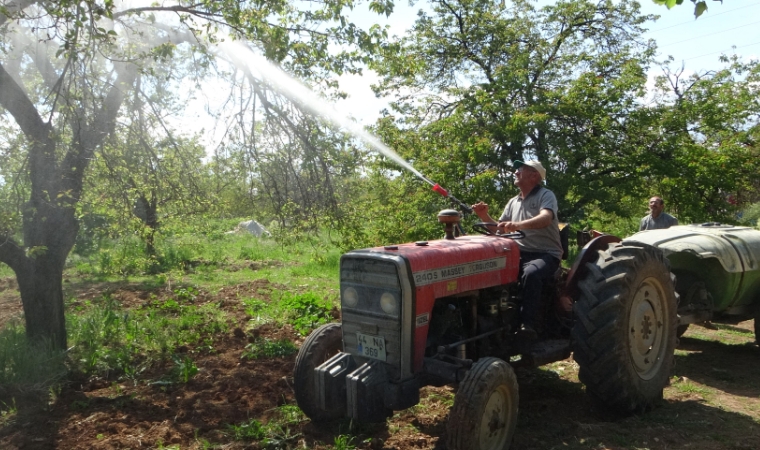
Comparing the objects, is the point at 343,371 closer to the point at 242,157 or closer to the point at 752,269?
the point at 242,157

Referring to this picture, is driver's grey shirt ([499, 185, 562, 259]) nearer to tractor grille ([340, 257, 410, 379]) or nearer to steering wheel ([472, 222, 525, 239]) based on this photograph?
steering wheel ([472, 222, 525, 239])

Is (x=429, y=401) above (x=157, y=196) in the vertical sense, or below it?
below

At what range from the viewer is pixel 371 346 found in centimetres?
419

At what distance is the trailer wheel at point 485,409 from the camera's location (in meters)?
3.69

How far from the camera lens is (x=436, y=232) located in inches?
456

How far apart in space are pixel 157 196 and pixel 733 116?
37.2 ft

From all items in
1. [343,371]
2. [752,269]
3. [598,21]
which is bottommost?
[343,371]

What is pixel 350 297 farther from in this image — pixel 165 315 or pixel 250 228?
pixel 250 228

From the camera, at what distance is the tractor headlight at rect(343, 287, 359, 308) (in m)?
4.31

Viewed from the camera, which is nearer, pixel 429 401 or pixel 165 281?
pixel 429 401

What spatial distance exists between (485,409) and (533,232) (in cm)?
177

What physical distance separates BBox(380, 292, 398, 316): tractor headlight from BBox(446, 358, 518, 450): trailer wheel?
0.62 meters

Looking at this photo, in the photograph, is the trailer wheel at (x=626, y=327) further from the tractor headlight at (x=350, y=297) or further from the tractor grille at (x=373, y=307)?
the tractor headlight at (x=350, y=297)

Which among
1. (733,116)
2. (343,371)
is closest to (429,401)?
(343,371)
